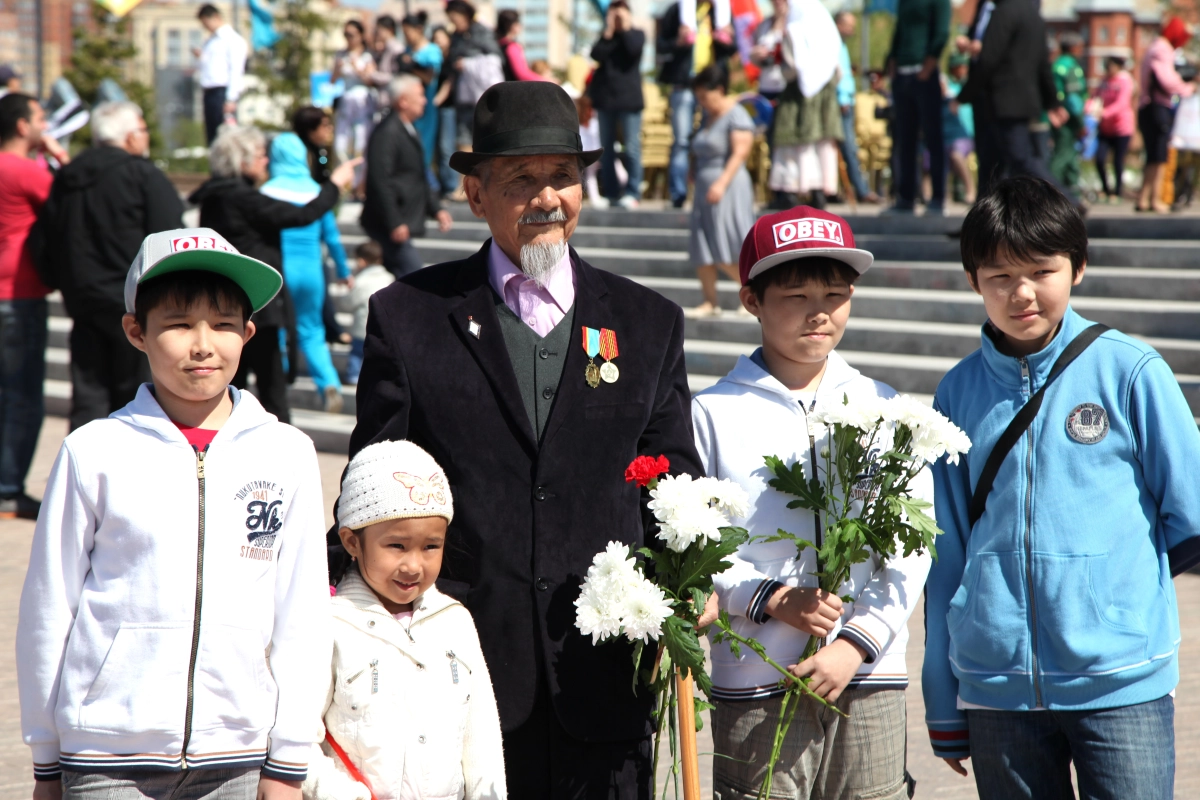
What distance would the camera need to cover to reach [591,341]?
2965 millimetres

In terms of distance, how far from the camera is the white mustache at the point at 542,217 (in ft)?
9.62

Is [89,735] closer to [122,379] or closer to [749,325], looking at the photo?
[122,379]

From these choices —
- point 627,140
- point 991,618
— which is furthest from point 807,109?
point 991,618

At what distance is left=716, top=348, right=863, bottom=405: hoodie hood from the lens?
123 inches

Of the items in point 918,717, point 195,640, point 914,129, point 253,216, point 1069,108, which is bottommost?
point 918,717

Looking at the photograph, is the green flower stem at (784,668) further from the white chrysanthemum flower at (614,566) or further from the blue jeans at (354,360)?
the blue jeans at (354,360)

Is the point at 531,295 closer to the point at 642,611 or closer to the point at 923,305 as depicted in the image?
the point at 642,611

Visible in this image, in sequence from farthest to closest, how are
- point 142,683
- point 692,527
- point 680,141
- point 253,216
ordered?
point 680,141, point 253,216, point 692,527, point 142,683

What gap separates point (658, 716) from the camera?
282cm

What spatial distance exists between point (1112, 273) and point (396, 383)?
8.30 m

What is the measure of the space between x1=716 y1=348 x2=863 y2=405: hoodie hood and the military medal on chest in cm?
33

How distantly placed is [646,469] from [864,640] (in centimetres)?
68

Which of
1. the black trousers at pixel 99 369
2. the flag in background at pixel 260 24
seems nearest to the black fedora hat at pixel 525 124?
the black trousers at pixel 99 369

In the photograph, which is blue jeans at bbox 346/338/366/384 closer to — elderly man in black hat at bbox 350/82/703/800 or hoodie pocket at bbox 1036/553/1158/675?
elderly man in black hat at bbox 350/82/703/800
